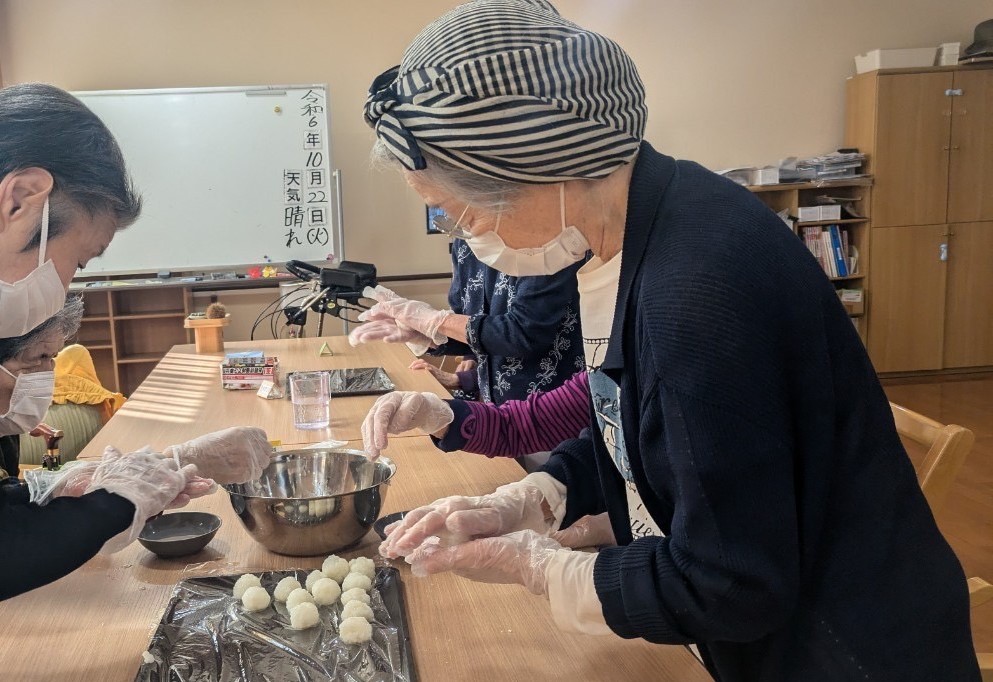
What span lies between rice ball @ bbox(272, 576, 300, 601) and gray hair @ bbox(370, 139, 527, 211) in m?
0.59

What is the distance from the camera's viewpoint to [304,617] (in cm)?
107

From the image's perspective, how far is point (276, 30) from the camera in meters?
4.98

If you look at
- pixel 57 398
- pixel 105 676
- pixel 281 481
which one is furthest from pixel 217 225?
pixel 105 676

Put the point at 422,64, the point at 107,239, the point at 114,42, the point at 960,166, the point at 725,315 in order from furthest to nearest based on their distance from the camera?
the point at 960,166 → the point at 114,42 → the point at 107,239 → the point at 422,64 → the point at 725,315

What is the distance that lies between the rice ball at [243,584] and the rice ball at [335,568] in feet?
0.31

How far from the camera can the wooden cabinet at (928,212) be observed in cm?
522

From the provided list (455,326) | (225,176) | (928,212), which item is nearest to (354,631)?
(455,326)

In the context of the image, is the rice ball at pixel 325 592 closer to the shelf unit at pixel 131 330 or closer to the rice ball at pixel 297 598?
the rice ball at pixel 297 598

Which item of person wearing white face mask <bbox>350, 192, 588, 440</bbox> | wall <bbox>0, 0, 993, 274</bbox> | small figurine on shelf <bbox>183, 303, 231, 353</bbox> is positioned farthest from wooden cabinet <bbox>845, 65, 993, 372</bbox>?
small figurine on shelf <bbox>183, 303, 231, 353</bbox>

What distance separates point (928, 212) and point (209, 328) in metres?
4.57

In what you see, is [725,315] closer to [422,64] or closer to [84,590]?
[422,64]

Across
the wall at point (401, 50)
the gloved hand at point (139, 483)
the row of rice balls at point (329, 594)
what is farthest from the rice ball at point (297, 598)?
the wall at point (401, 50)

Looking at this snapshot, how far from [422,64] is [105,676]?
81 centimetres

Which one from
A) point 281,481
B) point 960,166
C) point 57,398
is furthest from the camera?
point 960,166
